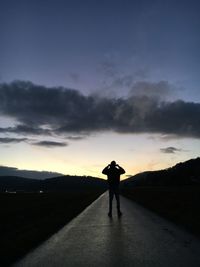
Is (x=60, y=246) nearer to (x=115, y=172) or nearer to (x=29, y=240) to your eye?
(x=29, y=240)

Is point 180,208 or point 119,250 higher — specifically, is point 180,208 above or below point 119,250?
above

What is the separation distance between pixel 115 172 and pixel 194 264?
12.0 metres

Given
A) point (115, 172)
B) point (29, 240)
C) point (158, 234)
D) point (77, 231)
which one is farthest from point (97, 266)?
point (115, 172)

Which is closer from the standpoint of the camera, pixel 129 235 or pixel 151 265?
pixel 151 265

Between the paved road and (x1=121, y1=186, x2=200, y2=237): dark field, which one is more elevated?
(x1=121, y1=186, x2=200, y2=237): dark field

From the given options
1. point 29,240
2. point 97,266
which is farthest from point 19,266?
point 29,240

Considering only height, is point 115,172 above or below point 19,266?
above

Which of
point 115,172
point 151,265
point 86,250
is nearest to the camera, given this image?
point 151,265

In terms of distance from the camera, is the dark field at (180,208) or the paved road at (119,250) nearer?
the paved road at (119,250)

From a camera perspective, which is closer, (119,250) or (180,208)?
(119,250)

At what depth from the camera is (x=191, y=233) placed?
13344 mm

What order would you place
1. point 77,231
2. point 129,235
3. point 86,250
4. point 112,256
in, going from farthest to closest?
point 77,231 → point 129,235 → point 86,250 → point 112,256

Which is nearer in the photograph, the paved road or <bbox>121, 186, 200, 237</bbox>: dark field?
the paved road

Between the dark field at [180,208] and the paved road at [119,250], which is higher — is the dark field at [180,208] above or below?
above
